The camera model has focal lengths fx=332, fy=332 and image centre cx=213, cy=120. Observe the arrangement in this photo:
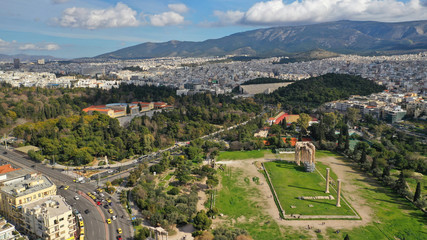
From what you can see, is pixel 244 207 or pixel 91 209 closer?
pixel 91 209

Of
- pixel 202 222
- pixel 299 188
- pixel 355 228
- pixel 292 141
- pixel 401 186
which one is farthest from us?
pixel 292 141

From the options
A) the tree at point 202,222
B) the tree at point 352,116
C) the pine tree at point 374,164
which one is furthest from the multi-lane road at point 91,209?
the tree at point 352,116

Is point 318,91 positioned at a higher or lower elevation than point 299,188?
higher

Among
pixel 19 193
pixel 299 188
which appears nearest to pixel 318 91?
pixel 299 188

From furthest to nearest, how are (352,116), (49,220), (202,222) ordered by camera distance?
(352,116), (202,222), (49,220)

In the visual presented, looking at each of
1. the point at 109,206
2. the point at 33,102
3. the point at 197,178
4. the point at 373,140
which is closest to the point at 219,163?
the point at 197,178

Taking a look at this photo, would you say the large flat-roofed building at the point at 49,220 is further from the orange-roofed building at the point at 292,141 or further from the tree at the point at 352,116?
the tree at the point at 352,116

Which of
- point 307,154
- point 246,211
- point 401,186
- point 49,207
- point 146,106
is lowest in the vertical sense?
point 246,211

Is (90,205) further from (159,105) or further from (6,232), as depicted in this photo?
(159,105)

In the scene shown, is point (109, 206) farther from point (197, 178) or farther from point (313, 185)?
point (313, 185)
